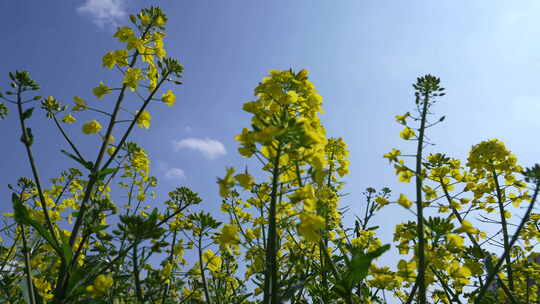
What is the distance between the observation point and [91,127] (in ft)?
10.3

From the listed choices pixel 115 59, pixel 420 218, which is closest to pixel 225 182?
pixel 420 218

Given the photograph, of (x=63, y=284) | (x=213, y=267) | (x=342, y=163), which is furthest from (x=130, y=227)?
(x=342, y=163)

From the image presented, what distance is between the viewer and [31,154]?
2.19 metres

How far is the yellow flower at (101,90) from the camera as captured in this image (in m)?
3.17

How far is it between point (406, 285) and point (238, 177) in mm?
4745

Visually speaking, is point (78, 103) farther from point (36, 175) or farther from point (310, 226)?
point (310, 226)

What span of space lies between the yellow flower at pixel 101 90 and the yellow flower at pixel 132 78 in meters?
0.35

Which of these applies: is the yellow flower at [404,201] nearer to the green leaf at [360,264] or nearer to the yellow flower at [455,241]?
the yellow flower at [455,241]

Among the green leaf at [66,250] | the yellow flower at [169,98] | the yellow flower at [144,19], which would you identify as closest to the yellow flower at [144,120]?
the yellow flower at [169,98]

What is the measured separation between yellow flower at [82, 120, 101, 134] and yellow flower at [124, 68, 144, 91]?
0.56 meters

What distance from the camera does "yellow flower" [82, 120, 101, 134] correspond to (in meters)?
3.09

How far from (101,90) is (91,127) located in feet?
1.23

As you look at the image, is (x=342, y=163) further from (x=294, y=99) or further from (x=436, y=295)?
(x=436, y=295)

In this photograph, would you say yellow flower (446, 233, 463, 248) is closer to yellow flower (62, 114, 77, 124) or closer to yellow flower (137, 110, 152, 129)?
yellow flower (137, 110, 152, 129)
